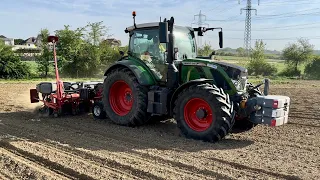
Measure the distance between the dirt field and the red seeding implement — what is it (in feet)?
2.16

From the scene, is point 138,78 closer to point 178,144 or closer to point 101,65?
point 178,144

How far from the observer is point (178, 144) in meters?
6.50

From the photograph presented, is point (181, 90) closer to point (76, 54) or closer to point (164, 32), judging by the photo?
point (164, 32)

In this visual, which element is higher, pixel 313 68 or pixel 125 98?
pixel 313 68

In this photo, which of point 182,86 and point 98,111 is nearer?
point 182,86

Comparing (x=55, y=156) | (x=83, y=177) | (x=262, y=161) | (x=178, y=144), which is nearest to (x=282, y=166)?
(x=262, y=161)

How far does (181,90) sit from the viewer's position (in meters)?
7.10

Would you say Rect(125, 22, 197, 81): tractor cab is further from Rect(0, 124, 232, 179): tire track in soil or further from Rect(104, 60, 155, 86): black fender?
Rect(0, 124, 232, 179): tire track in soil

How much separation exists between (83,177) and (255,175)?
2.32 meters

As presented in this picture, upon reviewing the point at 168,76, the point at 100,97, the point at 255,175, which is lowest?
the point at 255,175

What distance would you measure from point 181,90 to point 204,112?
27.2 inches

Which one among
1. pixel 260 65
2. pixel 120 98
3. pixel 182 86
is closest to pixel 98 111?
pixel 120 98

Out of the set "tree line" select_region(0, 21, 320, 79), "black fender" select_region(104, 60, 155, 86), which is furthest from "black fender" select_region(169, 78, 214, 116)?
"tree line" select_region(0, 21, 320, 79)

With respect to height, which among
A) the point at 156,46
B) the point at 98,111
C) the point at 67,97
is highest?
the point at 156,46
